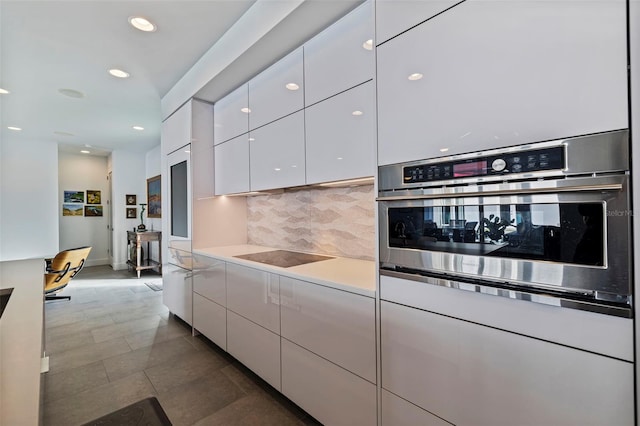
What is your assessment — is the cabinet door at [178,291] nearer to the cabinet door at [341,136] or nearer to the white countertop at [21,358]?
the white countertop at [21,358]

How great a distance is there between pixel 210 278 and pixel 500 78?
2.54 metres

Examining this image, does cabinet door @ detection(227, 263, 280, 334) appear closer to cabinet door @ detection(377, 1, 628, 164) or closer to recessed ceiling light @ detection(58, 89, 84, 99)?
cabinet door @ detection(377, 1, 628, 164)

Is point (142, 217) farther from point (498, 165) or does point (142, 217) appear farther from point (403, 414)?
point (498, 165)

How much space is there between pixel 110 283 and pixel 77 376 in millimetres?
3467

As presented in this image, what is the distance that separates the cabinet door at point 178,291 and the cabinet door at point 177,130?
4.44 feet

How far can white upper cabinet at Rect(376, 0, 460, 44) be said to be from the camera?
119 centimetres

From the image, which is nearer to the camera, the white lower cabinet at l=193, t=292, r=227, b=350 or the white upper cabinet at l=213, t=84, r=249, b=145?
the white lower cabinet at l=193, t=292, r=227, b=350

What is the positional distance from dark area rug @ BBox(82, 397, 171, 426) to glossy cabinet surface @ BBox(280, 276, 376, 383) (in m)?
0.90

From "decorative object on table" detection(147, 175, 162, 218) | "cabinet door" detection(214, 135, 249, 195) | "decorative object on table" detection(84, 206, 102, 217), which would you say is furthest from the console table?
"cabinet door" detection(214, 135, 249, 195)

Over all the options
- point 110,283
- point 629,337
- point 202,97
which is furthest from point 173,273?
point 629,337

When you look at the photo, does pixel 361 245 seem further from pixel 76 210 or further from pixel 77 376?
pixel 76 210

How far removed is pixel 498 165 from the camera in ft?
3.34

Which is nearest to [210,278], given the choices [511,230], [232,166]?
[232,166]

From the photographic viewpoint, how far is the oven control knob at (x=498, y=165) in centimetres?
101
